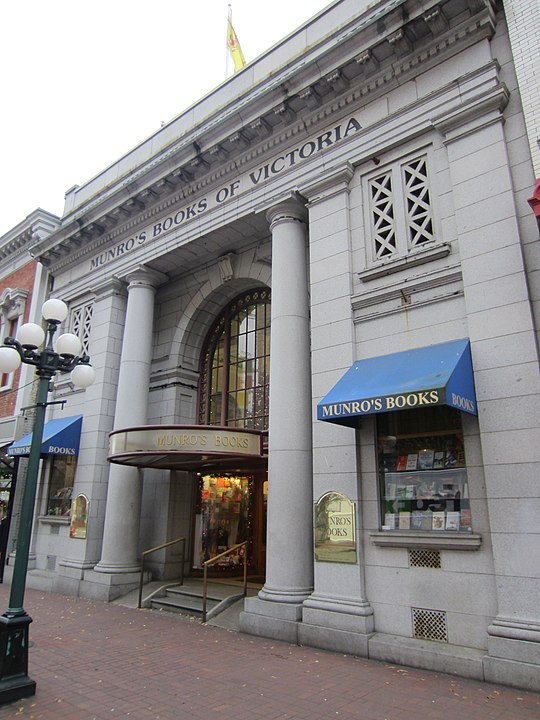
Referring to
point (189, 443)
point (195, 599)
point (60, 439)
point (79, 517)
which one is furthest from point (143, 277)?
point (195, 599)

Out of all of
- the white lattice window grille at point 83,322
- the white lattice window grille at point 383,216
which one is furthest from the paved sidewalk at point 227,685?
the white lattice window grille at point 83,322

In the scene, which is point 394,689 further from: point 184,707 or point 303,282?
point 303,282

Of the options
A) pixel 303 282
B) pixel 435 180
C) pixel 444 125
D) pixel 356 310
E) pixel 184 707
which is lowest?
pixel 184 707

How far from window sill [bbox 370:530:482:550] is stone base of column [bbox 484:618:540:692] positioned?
1034 mm

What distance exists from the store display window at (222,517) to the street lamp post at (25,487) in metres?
7.21

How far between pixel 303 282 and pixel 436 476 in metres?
→ 4.85

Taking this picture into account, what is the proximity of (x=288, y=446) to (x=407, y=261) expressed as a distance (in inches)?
158

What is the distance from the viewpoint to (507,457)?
7469 mm

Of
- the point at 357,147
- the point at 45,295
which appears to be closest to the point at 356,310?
the point at 357,147

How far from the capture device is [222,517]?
14695mm

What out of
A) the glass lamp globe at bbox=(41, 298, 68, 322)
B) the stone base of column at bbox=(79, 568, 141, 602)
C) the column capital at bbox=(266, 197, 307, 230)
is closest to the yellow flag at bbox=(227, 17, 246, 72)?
the column capital at bbox=(266, 197, 307, 230)

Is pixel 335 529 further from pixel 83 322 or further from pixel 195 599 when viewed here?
pixel 83 322

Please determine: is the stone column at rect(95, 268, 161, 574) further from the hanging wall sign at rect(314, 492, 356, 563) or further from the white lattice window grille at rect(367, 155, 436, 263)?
the white lattice window grille at rect(367, 155, 436, 263)

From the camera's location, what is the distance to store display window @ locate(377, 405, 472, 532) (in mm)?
8125
